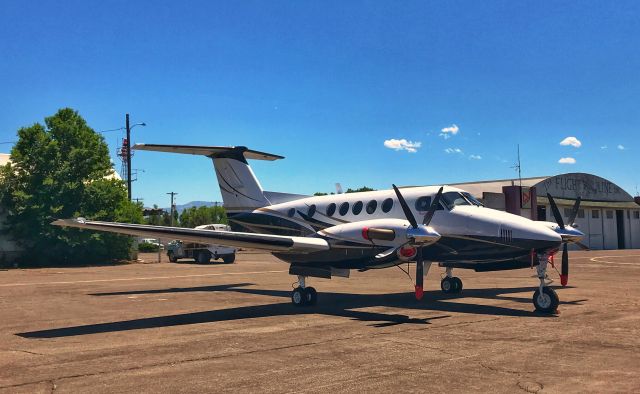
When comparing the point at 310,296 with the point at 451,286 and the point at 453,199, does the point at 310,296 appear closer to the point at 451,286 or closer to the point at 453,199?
the point at 453,199

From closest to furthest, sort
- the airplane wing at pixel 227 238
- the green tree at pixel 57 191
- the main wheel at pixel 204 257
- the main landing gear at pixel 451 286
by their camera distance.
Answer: the airplane wing at pixel 227 238, the main landing gear at pixel 451 286, the green tree at pixel 57 191, the main wheel at pixel 204 257

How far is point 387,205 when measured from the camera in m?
16.8

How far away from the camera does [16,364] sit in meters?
8.36

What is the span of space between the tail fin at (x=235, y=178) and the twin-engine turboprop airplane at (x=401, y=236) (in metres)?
2.97

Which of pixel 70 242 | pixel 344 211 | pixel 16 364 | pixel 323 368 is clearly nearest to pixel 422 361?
pixel 323 368

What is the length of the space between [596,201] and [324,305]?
6915 centimetres

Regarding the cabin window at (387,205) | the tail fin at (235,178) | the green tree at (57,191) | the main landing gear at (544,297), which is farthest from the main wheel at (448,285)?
the green tree at (57,191)

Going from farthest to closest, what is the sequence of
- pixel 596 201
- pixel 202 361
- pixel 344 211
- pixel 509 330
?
pixel 596 201, pixel 344 211, pixel 509 330, pixel 202 361

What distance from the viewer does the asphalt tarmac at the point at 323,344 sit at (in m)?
7.02

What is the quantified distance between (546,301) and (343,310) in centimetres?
542

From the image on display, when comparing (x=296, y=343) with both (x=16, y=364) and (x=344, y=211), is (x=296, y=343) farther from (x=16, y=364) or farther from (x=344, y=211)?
(x=344, y=211)

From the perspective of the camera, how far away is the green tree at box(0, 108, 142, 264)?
3862 centimetres

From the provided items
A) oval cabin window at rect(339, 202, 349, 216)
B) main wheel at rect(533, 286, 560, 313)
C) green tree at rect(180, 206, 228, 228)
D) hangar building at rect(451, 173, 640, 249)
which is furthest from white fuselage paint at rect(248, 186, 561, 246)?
green tree at rect(180, 206, 228, 228)

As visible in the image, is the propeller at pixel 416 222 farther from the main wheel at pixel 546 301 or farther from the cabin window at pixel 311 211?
the cabin window at pixel 311 211
